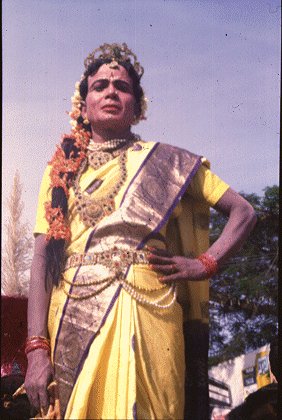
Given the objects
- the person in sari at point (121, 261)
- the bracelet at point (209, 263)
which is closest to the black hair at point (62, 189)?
the person in sari at point (121, 261)

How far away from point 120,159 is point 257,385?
1366 millimetres

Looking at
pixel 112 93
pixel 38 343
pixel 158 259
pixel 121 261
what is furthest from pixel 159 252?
pixel 112 93

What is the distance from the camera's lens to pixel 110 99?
3736 millimetres

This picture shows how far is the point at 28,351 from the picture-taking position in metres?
3.56

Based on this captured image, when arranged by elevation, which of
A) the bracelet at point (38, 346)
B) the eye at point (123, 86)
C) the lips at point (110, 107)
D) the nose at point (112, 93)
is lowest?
the bracelet at point (38, 346)

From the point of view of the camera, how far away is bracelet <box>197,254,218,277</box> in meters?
3.62

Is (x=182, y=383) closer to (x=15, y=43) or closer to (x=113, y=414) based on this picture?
(x=113, y=414)

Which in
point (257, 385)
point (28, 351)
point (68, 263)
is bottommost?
point (257, 385)

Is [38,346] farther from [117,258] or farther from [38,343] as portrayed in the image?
[117,258]

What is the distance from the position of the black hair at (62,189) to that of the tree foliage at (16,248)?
183mm

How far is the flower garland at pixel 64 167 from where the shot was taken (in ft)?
11.9

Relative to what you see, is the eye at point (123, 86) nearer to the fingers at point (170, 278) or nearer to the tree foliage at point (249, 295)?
the tree foliage at point (249, 295)

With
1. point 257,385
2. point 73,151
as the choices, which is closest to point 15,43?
point 73,151

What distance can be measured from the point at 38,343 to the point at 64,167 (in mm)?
771
